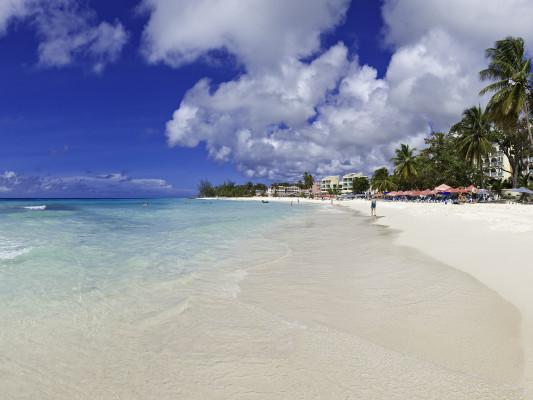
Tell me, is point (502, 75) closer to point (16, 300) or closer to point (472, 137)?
point (472, 137)

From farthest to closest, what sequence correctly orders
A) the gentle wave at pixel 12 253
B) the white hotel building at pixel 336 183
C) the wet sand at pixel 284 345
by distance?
the white hotel building at pixel 336 183 < the gentle wave at pixel 12 253 < the wet sand at pixel 284 345

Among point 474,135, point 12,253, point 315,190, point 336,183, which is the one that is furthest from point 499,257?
point 336,183

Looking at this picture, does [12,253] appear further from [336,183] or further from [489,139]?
[336,183]

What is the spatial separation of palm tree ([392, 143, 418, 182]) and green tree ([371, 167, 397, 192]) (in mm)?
21997

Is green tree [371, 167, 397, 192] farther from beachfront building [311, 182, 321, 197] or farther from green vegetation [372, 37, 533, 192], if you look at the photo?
beachfront building [311, 182, 321, 197]

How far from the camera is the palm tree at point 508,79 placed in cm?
2705

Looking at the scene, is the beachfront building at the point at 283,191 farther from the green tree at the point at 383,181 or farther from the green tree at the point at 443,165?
the green tree at the point at 443,165

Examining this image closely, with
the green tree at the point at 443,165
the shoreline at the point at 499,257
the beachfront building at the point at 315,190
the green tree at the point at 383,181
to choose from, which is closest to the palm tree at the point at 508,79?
the shoreline at the point at 499,257

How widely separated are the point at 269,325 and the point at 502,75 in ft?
115

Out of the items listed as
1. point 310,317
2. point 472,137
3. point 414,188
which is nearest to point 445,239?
point 310,317

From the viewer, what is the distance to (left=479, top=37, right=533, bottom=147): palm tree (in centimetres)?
2705

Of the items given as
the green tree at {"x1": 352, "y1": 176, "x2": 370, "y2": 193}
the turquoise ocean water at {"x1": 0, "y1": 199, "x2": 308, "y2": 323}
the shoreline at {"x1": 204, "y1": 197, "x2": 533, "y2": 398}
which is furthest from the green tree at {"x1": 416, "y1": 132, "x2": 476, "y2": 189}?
the green tree at {"x1": 352, "y1": 176, "x2": 370, "y2": 193}

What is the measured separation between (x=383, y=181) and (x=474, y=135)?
4842cm

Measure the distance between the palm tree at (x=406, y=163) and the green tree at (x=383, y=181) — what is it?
2200cm
